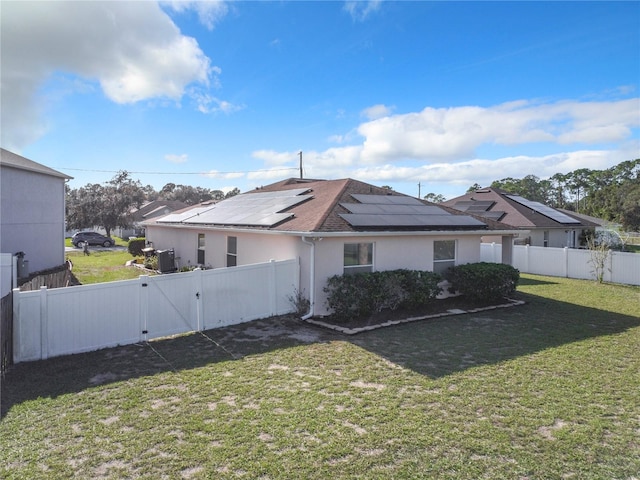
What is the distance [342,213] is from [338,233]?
→ 155 cm

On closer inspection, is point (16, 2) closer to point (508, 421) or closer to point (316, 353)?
point (316, 353)

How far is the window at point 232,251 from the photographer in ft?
42.6

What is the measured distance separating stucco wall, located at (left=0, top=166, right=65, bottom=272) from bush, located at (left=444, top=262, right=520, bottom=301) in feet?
46.8

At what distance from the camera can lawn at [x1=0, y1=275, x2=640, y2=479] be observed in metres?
3.70

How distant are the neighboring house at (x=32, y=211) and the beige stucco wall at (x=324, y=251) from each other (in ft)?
18.1

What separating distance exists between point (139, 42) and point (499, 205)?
23687 mm

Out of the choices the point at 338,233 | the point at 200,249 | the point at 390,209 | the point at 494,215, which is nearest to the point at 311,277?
the point at 338,233

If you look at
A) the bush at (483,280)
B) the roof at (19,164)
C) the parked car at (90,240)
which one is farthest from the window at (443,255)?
the parked car at (90,240)

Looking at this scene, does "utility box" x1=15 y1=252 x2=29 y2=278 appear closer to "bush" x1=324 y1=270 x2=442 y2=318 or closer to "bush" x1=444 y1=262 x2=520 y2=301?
"bush" x1=324 y1=270 x2=442 y2=318

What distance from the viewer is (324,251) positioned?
32.4 feet

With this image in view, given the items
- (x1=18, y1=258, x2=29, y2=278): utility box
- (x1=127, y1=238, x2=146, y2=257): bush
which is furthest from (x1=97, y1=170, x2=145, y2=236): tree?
(x1=18, y1=258, x2=29, y2=278): utility box

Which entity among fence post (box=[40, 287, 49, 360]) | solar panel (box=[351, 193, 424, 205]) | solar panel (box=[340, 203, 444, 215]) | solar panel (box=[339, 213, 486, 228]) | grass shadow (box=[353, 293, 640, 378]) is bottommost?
grass shadow (box=[353, 293, 640, 378])

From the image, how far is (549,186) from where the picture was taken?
89.0 meters

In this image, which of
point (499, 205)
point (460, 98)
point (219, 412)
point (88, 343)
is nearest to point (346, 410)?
point (219, 412)
